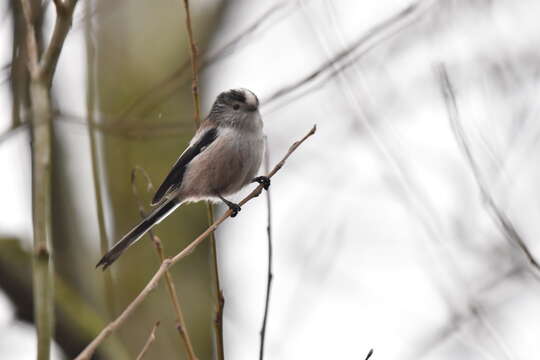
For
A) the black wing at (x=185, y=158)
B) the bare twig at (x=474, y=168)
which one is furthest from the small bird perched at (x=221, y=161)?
the bare twig at (x=474, y=168)

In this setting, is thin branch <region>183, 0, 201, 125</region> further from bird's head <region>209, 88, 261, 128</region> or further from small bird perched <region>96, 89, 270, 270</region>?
bird's head <region>209, 88, 261, 128</region>

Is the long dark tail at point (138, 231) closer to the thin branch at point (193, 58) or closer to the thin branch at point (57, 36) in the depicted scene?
the thin branch at point (193, 58)

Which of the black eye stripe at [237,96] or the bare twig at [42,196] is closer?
the bare twig at [42,196]

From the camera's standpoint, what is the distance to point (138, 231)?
3.47 meters

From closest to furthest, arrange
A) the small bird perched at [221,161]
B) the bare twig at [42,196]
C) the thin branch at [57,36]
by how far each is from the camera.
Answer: the bare twig at [42,196] → the thin branch at [57,36] → the small bird perched at [221,161]

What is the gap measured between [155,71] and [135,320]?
186cm

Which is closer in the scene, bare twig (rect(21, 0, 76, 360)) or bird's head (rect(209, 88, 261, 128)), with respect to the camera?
bare twig (rect(21, 0, 76, 360))

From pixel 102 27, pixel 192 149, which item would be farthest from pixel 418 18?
pixel 102 27

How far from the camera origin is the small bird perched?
146 inches

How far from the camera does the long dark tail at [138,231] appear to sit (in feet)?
9.91

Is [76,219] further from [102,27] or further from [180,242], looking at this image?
[102,27]

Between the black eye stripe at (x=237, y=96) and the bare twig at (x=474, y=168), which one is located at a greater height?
the black eye stripe at (x=237, y=96)

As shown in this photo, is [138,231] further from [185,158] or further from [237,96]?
[237,96]

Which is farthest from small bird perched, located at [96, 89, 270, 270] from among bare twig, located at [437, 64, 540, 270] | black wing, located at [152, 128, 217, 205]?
bare twig, located at [437, 64, 540, 270]
